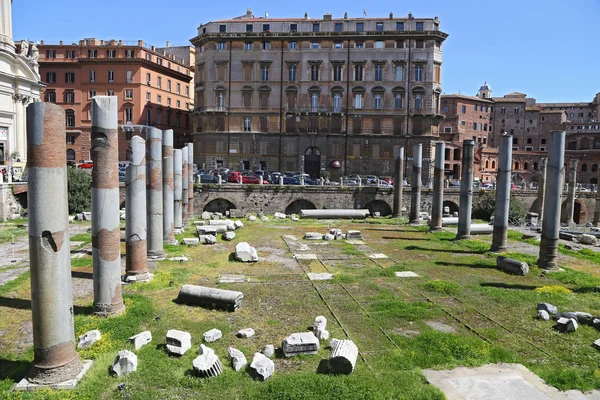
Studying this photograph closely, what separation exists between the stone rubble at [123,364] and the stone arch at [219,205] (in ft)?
88.4

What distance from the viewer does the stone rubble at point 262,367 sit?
25.2 feet

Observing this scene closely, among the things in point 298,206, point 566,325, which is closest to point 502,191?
point 566,325

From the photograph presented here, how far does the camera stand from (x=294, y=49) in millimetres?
49062

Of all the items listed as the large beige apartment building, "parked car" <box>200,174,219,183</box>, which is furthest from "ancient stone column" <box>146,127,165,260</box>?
the large beige apartment building

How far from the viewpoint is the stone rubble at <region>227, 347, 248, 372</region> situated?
8023mm

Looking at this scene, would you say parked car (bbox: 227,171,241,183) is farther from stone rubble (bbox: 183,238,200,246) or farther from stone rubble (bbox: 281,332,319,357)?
stone rubble (bbox: 281,332,319,357)

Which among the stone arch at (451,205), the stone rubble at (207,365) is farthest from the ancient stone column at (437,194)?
the stone rubble at (207,365)

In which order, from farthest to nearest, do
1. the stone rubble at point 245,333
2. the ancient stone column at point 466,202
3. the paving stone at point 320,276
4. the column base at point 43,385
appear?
the ancient stone column at point 466,202 < the paving stone at point 320,276 < the stone rubble at point 245,333 < the column base at point 43,385

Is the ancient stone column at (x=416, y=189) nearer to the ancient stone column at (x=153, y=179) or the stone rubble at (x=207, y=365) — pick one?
the ancient stone column at (x=153, y=179)

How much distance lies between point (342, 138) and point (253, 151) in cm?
920

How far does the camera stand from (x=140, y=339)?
8883mm

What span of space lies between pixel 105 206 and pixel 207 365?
449cm

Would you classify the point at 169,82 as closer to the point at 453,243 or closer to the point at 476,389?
the point at 453,243

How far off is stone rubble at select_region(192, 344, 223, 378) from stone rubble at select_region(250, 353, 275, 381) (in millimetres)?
551
